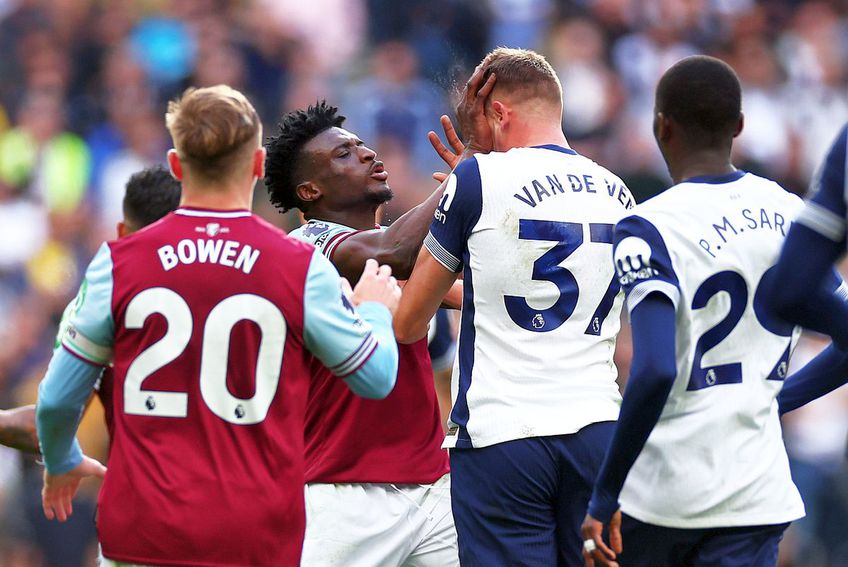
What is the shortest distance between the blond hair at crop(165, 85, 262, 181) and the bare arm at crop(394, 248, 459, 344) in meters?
1.02

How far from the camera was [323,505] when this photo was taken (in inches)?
216

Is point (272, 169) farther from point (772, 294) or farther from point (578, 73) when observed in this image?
point (578, 73)

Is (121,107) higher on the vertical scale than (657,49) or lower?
lower

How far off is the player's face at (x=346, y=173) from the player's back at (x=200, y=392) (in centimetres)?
193

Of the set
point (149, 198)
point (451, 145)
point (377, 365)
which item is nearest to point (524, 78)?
point (451, 145)

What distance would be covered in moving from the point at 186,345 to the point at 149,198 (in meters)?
2.13

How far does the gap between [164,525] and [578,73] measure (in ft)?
33.5

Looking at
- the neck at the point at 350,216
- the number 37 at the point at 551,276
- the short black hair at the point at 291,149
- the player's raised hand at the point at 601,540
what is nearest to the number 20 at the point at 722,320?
the player's raised hand at the point at 601,540

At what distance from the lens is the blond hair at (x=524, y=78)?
5.22m

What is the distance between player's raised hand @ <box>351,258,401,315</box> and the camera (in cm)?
444

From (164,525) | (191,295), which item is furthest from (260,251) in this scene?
(164,525)

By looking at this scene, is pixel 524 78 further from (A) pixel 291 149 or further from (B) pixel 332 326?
(B) pixel 332 326

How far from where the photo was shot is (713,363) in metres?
4.35

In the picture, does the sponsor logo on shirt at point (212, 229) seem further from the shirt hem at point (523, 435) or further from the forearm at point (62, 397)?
the shirt hem at point (523, 435)
